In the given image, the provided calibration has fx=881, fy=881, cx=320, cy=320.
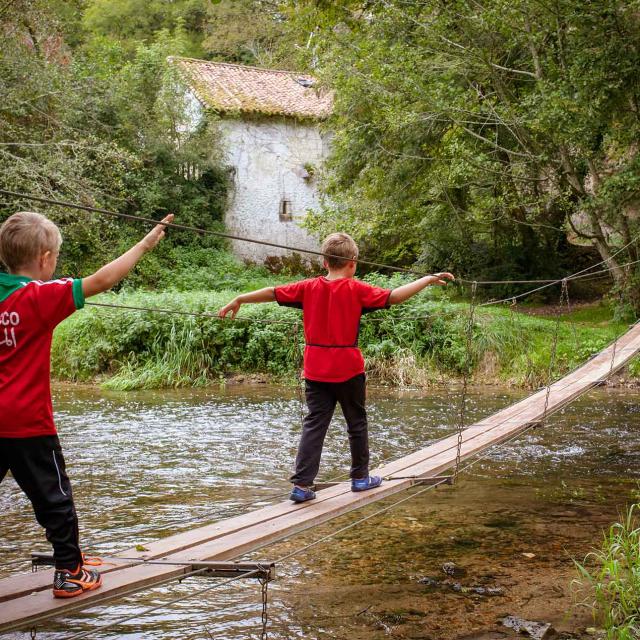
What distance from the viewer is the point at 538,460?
7.85 meters

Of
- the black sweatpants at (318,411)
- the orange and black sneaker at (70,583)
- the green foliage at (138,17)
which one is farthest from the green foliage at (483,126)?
the green foliage at (138,17)

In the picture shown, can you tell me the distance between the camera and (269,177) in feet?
78.6

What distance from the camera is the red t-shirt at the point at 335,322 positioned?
412 cm

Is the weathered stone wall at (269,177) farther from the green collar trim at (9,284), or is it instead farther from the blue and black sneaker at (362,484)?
the green collar trim at (9,284)

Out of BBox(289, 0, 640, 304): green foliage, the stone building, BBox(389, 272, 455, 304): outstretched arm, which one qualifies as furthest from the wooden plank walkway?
the stone building

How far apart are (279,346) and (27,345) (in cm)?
1062

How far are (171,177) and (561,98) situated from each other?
12873mm

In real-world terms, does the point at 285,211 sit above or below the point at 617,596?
above

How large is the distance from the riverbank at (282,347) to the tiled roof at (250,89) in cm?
1059

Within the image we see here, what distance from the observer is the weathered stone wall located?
23.5 metres

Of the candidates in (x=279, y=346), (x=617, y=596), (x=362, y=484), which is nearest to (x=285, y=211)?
(x=279, y=346)

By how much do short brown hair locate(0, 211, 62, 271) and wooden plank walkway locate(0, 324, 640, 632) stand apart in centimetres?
109

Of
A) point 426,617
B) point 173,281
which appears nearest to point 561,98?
point 426,617

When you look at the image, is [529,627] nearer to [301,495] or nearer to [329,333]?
[301,495]
